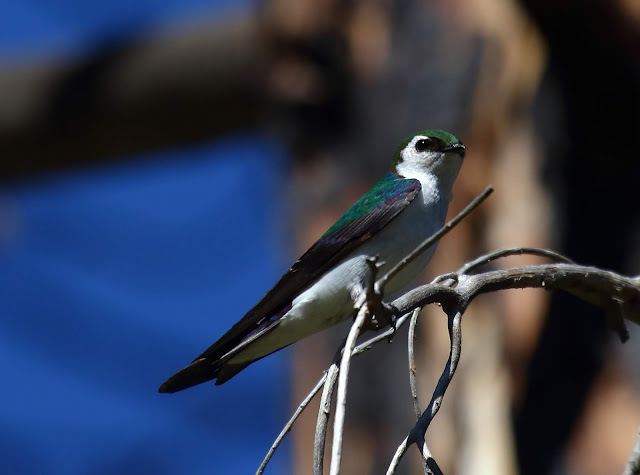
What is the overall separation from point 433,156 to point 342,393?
1.84 m

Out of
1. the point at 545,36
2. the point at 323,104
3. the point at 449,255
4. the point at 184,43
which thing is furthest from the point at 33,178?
the point at 545,36

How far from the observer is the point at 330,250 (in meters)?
3.11

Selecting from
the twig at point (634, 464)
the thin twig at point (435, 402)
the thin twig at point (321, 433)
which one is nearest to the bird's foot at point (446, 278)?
the thin twig at point (435, 402)

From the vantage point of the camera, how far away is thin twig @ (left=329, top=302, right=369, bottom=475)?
1.58 meters

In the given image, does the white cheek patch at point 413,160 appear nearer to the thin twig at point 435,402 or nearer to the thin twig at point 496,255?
the thin twig at point 496,255

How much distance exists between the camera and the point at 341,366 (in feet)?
5.80

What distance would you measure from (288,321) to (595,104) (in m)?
2.25

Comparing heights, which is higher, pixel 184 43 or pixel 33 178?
pixel 184 43

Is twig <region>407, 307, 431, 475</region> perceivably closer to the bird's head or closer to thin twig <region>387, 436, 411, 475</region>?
thin twig <region>387, 436, 411, 475</region>

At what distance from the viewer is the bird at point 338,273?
9.27ft

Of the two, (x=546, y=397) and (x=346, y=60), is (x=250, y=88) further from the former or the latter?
(x=546, y=397)

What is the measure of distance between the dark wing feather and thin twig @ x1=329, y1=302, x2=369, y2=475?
92 cm

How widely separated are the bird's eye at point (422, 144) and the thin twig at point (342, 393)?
5.16ft

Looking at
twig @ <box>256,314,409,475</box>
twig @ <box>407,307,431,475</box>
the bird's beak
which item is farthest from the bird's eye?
twig @ <box>256,314,409,475</box>
